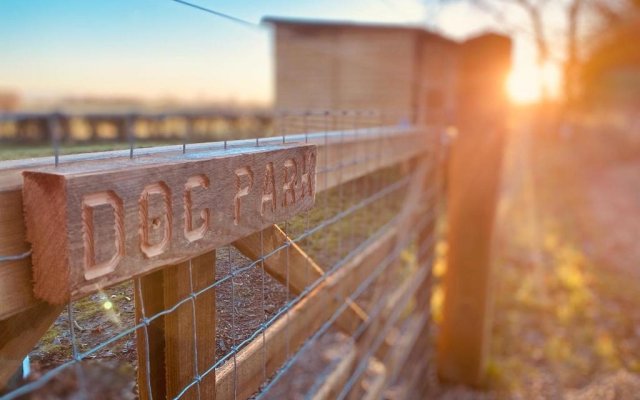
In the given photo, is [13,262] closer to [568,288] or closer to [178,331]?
[178,331]

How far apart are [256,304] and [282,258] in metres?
0.14

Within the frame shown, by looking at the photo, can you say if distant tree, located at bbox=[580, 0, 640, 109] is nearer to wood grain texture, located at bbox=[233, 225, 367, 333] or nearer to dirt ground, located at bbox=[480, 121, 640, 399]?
dirt ground, located at bbox=[480, 121, 640, 399]

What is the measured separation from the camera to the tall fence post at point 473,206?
3611 millimetres

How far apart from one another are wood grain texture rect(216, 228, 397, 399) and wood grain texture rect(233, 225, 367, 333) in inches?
2.8

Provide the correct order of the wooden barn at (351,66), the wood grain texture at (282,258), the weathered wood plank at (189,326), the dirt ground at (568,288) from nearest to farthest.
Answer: the weathered wood plank at (189,326) → the wood grain texture at (282,258) → the dirt ground at (568,288) → the wooden barn at (351,66)

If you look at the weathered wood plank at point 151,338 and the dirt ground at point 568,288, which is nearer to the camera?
the weathered wood plank at point 151,338

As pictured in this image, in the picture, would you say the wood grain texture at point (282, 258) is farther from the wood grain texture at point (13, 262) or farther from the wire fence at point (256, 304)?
the wood grain texture at point (13, 262)

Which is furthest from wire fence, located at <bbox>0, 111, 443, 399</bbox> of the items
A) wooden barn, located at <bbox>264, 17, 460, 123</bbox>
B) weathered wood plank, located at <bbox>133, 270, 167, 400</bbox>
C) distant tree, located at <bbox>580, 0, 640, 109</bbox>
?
distant tree, located at <bbox>580, 0, 640, 109</bbox>

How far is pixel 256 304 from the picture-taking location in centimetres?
122

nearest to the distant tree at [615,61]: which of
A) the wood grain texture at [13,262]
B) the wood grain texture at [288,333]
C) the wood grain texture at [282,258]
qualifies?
the wood grain texture at [288,333]

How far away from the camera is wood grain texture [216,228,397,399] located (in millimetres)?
1192

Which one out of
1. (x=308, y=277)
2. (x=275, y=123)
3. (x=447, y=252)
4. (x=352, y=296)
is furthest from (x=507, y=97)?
(x=308, y=277)

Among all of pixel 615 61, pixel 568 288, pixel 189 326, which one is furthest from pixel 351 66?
pixel 615 61

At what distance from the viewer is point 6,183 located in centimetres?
67
